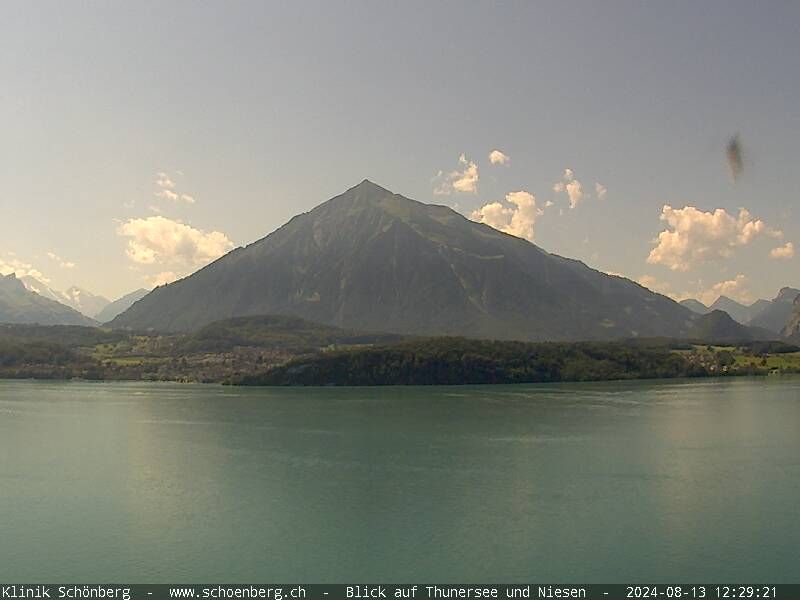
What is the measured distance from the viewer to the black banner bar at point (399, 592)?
30453mm

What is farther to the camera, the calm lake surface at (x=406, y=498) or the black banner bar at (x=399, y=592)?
the calm lake surface at (x=406, y=498)

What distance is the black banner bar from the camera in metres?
30.5

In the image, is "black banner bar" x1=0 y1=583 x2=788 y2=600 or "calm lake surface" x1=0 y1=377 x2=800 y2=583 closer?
"black banner bar" x1=0 y1=583 x2=788 y2=600

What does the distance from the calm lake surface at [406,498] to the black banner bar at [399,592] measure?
110cm

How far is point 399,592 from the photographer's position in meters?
31.4

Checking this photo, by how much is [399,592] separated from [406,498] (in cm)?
1838

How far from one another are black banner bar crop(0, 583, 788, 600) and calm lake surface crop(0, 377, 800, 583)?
110 cm

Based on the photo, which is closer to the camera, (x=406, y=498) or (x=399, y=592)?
(x=399, y=592)

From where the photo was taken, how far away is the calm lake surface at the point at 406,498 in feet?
117

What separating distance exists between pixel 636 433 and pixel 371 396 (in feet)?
242

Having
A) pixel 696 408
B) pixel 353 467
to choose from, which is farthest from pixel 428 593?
pixel 696 408

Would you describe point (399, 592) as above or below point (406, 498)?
above

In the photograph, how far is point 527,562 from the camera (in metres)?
35.2

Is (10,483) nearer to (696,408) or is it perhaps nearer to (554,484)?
(554,484)
